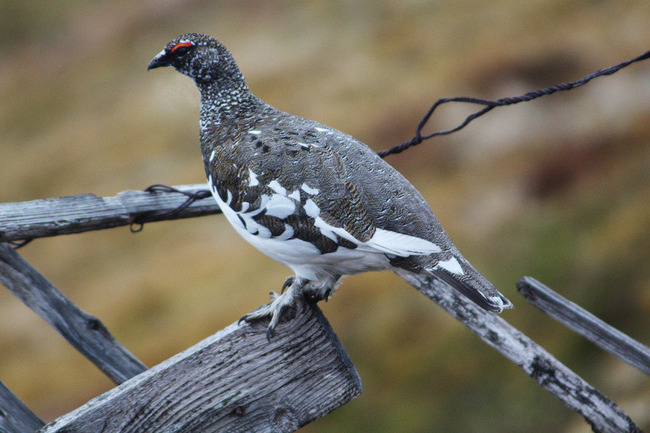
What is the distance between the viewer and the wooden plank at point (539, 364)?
203cm

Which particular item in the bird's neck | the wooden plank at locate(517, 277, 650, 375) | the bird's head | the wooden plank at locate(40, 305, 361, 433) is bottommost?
the wooden plank at locate(517, 277, 650, 375)

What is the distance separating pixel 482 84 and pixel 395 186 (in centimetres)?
282

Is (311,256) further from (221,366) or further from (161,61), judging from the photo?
(161,61)

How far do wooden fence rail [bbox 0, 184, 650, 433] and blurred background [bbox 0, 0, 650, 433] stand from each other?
1.36 m

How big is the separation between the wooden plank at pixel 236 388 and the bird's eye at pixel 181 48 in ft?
3.55

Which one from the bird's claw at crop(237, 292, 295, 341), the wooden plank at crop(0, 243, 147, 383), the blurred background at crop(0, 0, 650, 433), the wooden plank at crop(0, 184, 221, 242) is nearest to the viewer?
the bird's claw at crop(237, 292, 295, 341)

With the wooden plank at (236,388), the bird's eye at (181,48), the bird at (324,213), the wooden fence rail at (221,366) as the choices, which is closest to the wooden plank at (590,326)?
the wooden fence rail at (221,366)

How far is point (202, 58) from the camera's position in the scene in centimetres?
207

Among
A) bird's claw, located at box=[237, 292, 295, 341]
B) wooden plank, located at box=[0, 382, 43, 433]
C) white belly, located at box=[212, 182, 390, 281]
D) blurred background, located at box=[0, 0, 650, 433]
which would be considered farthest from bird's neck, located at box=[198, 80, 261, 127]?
blurred background, located at box=[0, 0, 650, 433]

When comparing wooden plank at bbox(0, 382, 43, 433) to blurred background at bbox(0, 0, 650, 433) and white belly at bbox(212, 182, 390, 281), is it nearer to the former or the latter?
white belly at bbox(212, 182, 390, 281)

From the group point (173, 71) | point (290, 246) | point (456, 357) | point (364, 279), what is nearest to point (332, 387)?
point (290, 246)

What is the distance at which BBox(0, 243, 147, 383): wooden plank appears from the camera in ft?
6.46

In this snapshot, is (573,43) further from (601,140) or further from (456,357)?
(456,357)

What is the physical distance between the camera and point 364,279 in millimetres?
3947
